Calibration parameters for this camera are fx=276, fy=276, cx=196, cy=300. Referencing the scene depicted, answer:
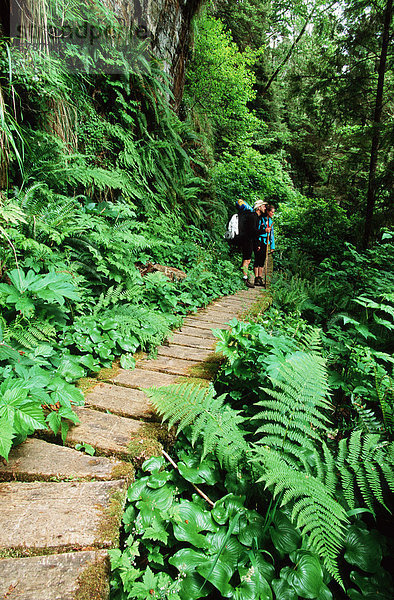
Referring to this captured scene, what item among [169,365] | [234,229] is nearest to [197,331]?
[169,365]

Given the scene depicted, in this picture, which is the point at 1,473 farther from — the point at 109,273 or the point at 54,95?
the point at 54,95

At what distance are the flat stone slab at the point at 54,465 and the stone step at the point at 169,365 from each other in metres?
1.03

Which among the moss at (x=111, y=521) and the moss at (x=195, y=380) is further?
the moss at (x=195, y=380)

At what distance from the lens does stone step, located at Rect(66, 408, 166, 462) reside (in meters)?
1.55

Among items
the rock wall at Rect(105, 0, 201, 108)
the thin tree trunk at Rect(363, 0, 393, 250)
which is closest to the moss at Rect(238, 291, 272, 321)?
the thin tree trunk at Rect(363, 0, 393, 250)

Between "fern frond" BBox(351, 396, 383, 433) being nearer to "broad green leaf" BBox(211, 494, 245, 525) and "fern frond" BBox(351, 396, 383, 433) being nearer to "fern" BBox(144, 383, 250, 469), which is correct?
"fern" BBox(144, 383, 250, 469)

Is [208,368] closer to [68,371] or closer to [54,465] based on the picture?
[68,371]

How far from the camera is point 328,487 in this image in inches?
56.7

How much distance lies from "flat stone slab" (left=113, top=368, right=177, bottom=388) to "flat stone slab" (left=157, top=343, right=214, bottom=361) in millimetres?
401

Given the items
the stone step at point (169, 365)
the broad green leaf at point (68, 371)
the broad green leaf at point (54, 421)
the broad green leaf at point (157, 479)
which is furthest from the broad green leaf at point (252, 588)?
the broad green leaf at point (68, 371)

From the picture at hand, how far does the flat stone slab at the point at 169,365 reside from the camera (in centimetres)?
249

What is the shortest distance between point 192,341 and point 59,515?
2101 mm

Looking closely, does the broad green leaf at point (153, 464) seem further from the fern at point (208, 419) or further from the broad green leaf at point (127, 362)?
the broad green leaf at point (127, 362)

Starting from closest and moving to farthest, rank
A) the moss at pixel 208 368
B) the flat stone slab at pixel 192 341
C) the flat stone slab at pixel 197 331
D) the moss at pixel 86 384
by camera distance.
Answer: the moss at pixel 86 384
the moss at pixel 208 368
the flat stone slab at pixel 192 341
the flat stone slab at pixel 197 331
